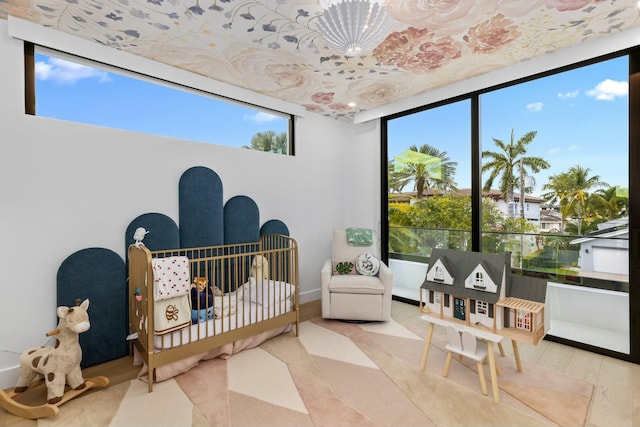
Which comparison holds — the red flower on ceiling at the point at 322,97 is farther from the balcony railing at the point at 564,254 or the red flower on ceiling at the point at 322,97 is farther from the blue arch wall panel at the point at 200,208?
the balcony railing at the point at 564,254

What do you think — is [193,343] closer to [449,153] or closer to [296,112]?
[296,112]

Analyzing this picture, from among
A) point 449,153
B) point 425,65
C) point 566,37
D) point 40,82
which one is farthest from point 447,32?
point 40,82

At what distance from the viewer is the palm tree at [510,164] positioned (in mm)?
2984

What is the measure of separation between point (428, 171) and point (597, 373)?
7.87 ft

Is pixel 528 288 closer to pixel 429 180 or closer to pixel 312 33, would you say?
pixel 429 180

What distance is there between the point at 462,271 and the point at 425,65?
1860 mm

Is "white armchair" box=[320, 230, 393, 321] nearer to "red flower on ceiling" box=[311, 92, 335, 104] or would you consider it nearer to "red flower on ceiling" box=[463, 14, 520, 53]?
"red flower on ceiling" box=[311, 92, 335, 104]

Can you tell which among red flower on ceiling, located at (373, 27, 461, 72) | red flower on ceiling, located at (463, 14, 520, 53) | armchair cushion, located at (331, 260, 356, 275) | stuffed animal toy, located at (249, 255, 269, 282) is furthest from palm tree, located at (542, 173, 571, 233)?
stuffed animal toy, located at (249, 255, 269, 282)

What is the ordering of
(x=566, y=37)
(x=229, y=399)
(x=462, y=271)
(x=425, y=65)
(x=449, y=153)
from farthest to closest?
(x=449, y=153)
(x=425, y=65)
(x=566, y=37)
(x=462, y=271)
(x=229, y=399)

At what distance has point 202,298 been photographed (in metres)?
2.45

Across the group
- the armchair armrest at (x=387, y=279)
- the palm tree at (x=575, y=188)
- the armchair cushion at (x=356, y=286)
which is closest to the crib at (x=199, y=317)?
the armchair cushion at (x=356, y=286)

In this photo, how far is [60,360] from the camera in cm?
197

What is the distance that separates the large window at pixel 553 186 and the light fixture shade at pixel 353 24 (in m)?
2.02

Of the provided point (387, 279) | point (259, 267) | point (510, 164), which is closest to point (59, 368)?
point (259, 267)
